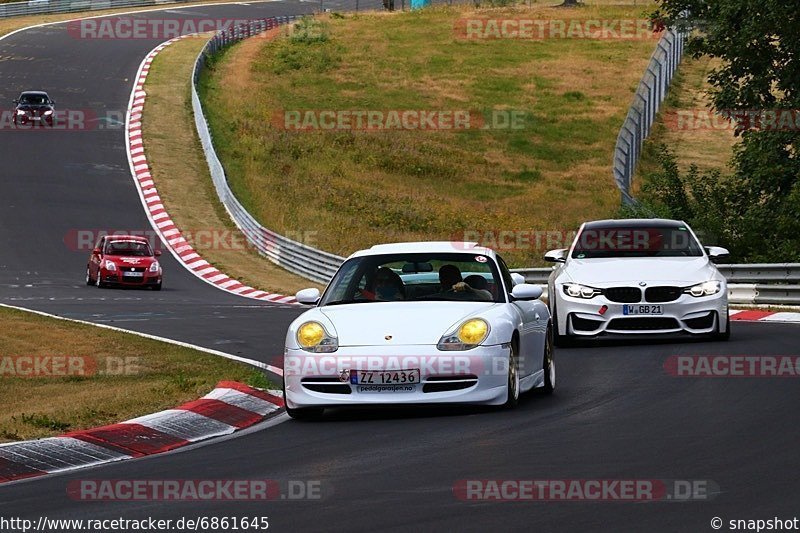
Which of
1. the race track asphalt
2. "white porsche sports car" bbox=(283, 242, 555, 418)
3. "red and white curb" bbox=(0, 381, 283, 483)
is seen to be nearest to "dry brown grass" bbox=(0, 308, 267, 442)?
"red and white curb" bbox=(0, 381, 283, 483)

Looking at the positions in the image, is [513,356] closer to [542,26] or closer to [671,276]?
[671,276]

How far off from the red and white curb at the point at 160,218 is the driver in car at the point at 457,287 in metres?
18.4

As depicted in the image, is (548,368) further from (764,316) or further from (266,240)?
(266,240)

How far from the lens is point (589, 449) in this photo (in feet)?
32.0

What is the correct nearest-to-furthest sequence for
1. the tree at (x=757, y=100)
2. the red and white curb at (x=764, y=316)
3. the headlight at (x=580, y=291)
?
1. the headlight at (x=580, y=291)
2. the red and white curb at (x=764, y=316)
3. the tree at (x=757, y=100)

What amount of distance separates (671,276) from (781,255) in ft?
38.5


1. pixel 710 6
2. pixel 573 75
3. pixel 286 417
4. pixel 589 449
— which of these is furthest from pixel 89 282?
pixel 573 75

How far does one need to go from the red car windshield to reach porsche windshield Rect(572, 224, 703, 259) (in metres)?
17.0

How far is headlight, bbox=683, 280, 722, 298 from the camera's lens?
17.5 m

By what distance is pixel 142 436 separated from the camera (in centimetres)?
1105

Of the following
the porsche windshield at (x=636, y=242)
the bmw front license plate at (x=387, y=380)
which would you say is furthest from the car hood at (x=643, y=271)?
the bmw front license plate at (x=387, y=380)

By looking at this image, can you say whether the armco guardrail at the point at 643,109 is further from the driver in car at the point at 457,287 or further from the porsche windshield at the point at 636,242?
the driver in car at the point at 457,287

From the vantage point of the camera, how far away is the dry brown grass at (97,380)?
12.1m

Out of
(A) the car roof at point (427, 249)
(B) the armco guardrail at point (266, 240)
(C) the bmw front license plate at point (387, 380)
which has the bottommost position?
(B) the armco guardrail at point (266, 240)
